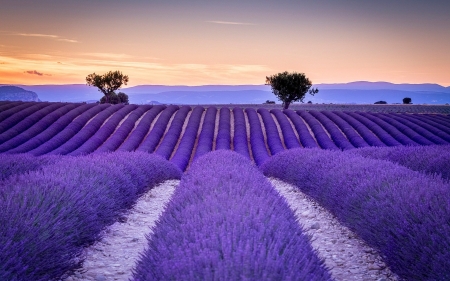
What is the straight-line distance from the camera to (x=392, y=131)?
2361cm

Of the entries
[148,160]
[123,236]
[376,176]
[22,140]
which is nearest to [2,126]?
[22,140]

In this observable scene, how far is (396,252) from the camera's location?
12.8 feet

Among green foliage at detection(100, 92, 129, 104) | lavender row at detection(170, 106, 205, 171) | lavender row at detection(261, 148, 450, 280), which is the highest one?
green foliage at detection(100, 92, 129, 104)

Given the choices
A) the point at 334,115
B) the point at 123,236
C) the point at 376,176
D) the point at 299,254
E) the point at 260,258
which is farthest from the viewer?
the point at 334,115

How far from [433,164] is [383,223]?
12.6ft

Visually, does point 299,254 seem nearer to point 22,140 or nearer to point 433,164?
point 433,164

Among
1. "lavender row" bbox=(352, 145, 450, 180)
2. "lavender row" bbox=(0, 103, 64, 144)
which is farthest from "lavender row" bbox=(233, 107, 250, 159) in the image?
"lavender row" bbox=(0, 103, 64, 144)

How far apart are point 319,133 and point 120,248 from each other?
1932cm

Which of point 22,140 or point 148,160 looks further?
point 22,140

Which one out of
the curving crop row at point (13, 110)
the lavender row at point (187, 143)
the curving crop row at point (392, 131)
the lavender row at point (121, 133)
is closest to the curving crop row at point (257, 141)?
the lavender row at point (187, 143)

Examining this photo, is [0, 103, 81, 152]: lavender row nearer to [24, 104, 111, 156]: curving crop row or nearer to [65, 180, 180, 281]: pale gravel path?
[24, 104, 111, 156]: curving crop row

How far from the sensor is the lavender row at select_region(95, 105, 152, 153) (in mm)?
19666

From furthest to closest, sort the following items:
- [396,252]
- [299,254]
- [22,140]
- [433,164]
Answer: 1. [22,140]
2. [433,164]
3. [396,252]
4. [299,254]

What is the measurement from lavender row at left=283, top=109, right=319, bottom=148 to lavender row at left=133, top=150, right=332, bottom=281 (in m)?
16.5
